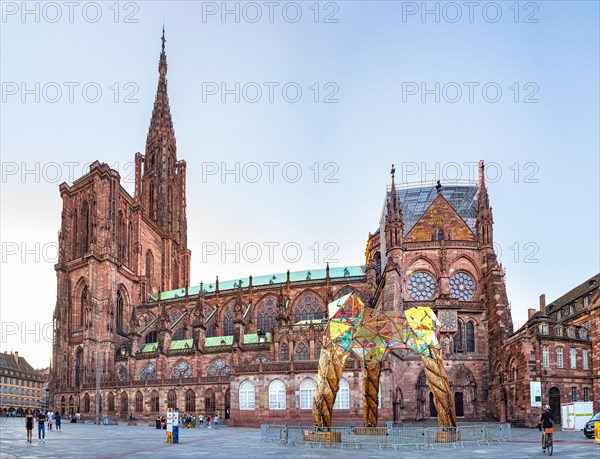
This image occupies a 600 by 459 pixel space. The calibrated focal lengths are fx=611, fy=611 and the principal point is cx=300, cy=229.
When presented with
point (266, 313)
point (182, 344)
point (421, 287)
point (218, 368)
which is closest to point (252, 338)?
point (218, 368)

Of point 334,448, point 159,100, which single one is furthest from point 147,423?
point 159,100

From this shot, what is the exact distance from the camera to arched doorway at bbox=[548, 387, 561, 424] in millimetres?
48750

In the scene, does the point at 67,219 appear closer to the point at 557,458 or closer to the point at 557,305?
the point at 557,305

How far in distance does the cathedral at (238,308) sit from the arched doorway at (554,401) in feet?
12.5

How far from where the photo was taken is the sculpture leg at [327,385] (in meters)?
29.6

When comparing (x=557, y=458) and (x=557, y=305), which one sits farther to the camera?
(x=557, y=305)

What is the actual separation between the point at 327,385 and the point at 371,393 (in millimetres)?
5011

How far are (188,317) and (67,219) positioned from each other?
2585cm

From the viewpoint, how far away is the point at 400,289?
56.8 m

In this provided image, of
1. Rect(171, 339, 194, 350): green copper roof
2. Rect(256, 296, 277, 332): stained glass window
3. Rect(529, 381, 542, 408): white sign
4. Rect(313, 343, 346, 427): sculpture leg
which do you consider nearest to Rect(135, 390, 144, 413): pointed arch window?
Rect(171, 339, 194, 350): green copper roof

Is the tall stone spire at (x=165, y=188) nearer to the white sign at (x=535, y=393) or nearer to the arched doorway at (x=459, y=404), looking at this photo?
the arched doorway at (x=459, y=404)

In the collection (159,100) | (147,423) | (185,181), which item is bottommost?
(147,423)

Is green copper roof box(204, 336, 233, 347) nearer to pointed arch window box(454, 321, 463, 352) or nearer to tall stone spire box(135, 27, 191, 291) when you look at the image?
pointed arch window box(454, 321, 463, 352)

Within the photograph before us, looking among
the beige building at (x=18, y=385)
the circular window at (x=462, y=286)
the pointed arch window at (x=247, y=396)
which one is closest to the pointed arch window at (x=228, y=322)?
the pointed arch window at (x=247, y=396)
